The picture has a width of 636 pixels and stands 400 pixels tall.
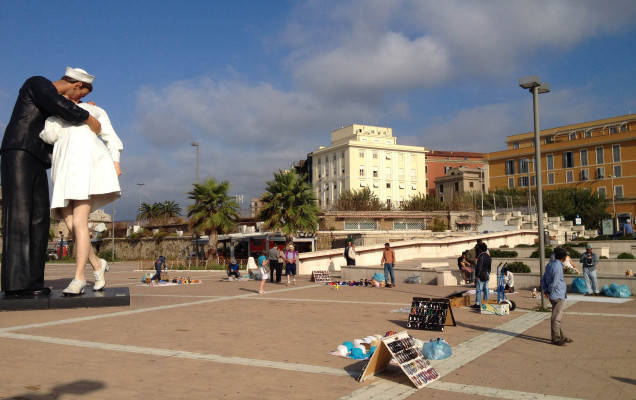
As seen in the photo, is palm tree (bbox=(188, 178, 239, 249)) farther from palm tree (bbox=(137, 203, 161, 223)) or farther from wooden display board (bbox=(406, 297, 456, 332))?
palm tree (bbox=(137, 203, 161, 223))

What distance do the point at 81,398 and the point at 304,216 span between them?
25.8 metres

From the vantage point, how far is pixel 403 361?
605cm

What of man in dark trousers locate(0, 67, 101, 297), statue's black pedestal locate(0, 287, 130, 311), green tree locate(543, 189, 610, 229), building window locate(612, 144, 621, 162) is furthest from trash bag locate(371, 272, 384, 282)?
building window locate(612, 144, 621, 162)

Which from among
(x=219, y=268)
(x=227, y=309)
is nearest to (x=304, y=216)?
(x=219, y=268)

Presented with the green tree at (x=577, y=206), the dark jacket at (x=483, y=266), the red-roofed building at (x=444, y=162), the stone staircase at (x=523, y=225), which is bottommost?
the dark jacket at (x=483, y=266)

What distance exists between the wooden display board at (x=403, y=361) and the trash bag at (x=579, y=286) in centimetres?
1046

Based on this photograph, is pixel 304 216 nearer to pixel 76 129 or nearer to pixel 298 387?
pixel 76 129

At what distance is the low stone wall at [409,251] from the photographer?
26281 millimetres

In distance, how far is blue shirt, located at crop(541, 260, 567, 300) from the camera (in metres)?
8.28

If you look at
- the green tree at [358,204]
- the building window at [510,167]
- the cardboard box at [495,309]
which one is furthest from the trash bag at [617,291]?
the building window at [510,167]

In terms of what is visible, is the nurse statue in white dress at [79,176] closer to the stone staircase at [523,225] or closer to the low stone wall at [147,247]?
the low stone wall at [147,247]

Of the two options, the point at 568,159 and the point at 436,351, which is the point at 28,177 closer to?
the point at 436,351

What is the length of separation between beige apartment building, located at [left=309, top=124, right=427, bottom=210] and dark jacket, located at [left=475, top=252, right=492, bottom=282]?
65789 mm

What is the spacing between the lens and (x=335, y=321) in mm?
10391
